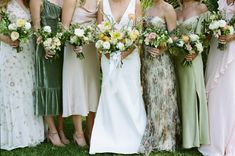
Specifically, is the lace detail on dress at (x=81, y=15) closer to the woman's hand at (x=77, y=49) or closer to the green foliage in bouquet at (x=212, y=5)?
the woman's hand at (x=77, y=49)

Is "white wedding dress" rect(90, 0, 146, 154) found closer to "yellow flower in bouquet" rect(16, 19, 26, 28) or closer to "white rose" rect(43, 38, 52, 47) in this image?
"white rose" rect(43, 38, 52, 47)

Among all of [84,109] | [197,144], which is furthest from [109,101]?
[197,144]

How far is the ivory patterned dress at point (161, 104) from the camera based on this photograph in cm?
702

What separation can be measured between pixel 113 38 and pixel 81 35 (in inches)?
19.7

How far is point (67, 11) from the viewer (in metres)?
6.96

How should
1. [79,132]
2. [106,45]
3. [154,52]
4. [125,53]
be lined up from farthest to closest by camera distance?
1. [79,132]
2. [125,53]
3. [154,52]
4. [106,45]

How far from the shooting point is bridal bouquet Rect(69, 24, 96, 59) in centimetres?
668

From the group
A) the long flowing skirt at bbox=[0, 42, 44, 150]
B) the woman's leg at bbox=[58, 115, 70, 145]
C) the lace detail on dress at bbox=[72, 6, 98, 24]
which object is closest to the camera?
the lace detail on dress at bbox=[72, 6, 98, 24]

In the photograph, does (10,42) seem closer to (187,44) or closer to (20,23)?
(20,23)

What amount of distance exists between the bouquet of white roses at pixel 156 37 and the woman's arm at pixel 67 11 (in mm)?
1156

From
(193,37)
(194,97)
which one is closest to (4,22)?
(193,37)

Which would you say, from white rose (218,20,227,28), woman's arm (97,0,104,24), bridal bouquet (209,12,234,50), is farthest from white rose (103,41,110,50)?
white rose (218,20,227,28)

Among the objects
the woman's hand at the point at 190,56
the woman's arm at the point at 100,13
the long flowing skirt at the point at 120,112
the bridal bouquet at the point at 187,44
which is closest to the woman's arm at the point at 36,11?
the woman's arm at the point at 100,13

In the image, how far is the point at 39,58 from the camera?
721 cm
